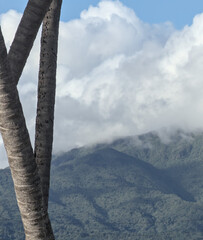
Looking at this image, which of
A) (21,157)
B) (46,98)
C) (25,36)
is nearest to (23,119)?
(21,157)

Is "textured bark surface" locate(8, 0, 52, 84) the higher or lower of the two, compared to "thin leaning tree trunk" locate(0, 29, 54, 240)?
higher

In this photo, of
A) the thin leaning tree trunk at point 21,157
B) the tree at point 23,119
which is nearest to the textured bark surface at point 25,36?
the tree at point 23,119

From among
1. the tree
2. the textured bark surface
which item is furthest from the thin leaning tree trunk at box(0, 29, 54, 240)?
the textured bark surface

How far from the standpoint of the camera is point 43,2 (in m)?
9.37

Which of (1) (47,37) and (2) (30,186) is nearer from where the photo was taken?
(2) (30,186)

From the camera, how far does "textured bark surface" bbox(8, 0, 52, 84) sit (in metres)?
9.45

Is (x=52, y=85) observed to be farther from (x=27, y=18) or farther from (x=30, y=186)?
(x=30, y=186)

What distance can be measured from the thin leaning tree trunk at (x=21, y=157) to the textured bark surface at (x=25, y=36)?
1.55 meters

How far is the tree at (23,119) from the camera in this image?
8.04 m

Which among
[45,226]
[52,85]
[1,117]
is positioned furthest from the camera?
[52,85]

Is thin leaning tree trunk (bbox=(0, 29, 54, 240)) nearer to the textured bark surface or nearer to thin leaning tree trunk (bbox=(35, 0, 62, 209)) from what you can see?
thin leaning tree trunk (bbox=(35, 0, 62, 209))

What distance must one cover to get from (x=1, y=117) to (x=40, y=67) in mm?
2356

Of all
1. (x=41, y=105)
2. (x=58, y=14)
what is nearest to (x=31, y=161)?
(x=41, y=105)

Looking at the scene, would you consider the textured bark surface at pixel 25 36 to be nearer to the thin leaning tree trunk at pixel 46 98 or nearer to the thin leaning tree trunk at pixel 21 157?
the thin leaning tree trunk at pixel 46 98
